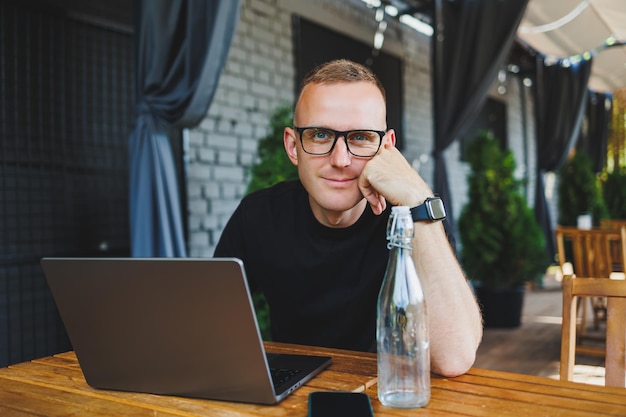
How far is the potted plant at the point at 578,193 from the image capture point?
736 cm

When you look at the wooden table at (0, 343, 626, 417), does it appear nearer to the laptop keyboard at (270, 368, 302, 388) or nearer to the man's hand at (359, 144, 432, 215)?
the laptop keyboard at (270, 368, 302, 388)

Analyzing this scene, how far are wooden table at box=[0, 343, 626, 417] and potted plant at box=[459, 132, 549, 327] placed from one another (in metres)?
3.96

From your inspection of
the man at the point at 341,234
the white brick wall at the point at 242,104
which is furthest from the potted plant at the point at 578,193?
the man at the point at 341,234

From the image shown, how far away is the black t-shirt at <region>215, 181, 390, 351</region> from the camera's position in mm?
1479

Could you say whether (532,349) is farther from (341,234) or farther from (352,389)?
(352,389)

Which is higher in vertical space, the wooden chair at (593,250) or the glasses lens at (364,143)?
the glasses lens at (364,143)

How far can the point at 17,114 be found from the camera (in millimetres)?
2703

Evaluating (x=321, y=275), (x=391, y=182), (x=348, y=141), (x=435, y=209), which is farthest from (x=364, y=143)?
(x=321, y=275)

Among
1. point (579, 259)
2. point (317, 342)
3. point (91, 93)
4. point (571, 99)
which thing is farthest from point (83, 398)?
point (571, 99)

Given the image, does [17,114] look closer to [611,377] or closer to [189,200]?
[189,200]

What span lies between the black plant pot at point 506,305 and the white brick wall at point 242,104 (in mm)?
2248

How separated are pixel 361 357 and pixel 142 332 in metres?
0.48

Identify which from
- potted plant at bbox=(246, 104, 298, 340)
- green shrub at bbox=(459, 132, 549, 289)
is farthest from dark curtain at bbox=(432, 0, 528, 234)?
potted plant at bbox=(246, 104, 298, 340)

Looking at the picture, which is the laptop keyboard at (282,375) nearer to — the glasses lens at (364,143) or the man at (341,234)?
the man at (341,234)
